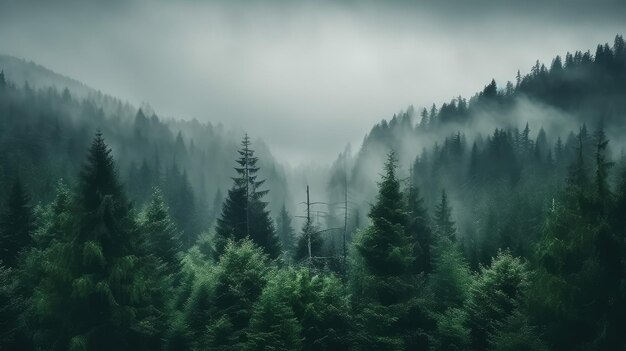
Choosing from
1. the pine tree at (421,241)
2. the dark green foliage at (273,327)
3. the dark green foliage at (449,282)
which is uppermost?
the pine tree at (421,241)

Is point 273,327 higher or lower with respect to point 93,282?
lower

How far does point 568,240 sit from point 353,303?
1116 centimetres

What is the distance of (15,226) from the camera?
3797cm

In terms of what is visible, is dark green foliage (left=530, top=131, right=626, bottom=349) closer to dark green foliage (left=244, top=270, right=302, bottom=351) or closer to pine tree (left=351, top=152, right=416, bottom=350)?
pine tree (left=351, top=152, right=416, bottom=350)

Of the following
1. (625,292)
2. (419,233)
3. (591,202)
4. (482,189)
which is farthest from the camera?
(482,189)

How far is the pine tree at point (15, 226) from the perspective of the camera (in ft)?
122

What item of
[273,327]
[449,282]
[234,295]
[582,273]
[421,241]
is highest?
[421,241]

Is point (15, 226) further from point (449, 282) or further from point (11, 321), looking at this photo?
point (449, 282)

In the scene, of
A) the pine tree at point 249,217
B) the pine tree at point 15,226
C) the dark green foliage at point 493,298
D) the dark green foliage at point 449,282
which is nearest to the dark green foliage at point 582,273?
the dark green foliage at point 493,298

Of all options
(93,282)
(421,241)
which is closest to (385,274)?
(421,241)

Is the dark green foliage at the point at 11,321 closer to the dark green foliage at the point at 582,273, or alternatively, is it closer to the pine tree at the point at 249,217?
the pine tree at the point at 249,217

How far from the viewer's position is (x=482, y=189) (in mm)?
132250

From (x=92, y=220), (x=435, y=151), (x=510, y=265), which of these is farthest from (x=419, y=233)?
(x=435, y=151)

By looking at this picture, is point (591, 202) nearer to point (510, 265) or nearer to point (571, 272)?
point (571, 272)
